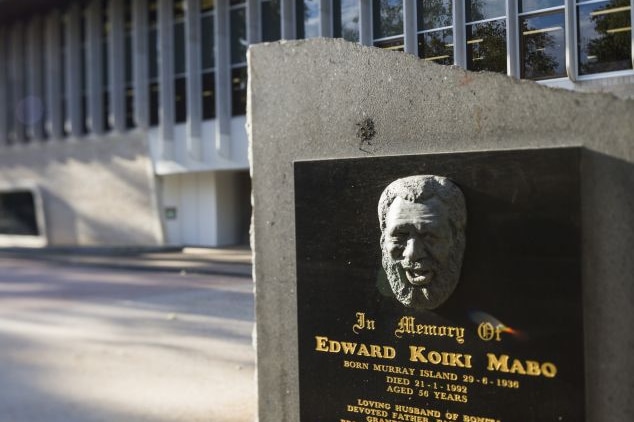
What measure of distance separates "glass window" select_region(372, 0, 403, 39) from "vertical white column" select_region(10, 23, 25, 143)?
24.1 m

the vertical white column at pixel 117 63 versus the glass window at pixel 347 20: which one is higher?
the vertical white column at pixel 117 63

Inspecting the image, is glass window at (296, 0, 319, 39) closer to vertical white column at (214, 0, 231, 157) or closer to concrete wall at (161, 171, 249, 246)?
vertical white column at (214, 0, 231, 157)

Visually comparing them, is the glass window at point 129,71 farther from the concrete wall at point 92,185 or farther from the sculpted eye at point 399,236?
the sculpted eye at point 399,236

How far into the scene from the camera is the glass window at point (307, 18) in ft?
14.5

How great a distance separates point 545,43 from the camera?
335 cm

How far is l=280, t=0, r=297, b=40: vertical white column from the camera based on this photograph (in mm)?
4741

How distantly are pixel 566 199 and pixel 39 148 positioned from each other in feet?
80.9

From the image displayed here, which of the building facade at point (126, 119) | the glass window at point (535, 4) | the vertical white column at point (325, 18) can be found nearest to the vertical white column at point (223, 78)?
the building facade at point (126, 119)

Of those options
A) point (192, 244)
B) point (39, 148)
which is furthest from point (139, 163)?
point (39, 148)

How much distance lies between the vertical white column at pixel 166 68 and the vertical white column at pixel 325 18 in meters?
15.3

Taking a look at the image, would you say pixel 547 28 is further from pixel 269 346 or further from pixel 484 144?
pixel 269 346

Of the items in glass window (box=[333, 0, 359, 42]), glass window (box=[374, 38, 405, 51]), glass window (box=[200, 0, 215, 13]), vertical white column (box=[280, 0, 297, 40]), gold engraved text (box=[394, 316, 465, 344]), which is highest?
glass window (box=[200, 0, 215, 13])

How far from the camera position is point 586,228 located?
284 cm

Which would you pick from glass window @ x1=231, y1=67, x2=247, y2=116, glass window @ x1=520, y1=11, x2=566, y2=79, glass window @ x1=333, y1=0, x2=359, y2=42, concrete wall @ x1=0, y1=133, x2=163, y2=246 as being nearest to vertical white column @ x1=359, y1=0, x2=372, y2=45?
glass window @ x1=333, y1=0, x2=359, y2=42
